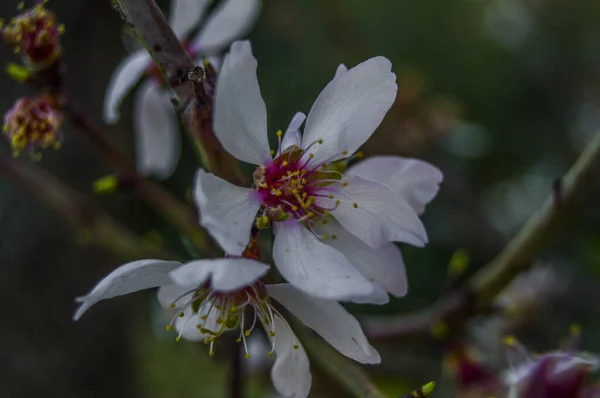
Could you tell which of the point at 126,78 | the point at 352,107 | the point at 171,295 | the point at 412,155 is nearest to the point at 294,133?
the point at 352,107

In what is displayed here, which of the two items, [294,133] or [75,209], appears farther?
[75,209]

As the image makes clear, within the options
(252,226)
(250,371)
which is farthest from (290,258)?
(250,371)

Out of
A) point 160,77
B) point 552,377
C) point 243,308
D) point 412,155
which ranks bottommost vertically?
point 412,155

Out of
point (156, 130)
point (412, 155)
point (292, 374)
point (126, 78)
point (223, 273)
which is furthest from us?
point (412, 155)

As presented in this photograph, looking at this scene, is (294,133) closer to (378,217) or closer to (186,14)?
(378,217)

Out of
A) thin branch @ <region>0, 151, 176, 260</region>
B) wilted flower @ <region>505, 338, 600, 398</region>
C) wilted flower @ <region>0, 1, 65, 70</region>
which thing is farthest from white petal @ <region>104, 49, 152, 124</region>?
wilted flower @ <region>505, 338, 600, 398</region>

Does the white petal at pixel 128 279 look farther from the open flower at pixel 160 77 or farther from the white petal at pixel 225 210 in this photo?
the open flower at pixel 160 77

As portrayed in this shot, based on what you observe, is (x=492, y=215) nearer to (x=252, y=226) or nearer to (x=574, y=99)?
(x=574, y=99)
